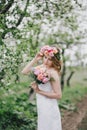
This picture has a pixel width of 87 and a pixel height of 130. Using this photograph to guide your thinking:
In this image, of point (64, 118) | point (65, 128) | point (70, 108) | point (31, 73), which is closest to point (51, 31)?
point (70, 108)

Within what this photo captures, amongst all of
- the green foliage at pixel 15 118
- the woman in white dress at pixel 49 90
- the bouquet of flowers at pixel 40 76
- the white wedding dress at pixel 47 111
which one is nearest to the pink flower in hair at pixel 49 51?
the woman in white dress at pixel 49 90

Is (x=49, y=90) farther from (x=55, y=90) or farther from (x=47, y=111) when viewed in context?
(x=47, y=111)

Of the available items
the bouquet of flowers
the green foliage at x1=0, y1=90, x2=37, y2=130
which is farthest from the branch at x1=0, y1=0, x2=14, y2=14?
the bouquet of flowers

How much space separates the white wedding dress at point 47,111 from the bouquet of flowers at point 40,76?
0.44 ft

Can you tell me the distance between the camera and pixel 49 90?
35.1ft

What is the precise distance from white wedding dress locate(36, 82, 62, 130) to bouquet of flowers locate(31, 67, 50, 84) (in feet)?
0.44

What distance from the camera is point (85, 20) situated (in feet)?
89.0

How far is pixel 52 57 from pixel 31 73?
2.47 feet

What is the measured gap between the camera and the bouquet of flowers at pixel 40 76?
10.6 metres

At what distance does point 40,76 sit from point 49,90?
382 mm

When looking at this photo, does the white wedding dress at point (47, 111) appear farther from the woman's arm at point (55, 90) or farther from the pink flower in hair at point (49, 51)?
the pink flower in hair at point (49, 51)

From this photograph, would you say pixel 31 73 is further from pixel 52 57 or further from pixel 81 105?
pixel 81 105

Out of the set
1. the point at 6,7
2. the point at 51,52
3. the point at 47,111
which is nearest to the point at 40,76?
the point at 51,52

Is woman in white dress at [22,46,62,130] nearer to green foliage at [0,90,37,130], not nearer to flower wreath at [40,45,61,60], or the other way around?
flower wreath at [40,45,61,60]
